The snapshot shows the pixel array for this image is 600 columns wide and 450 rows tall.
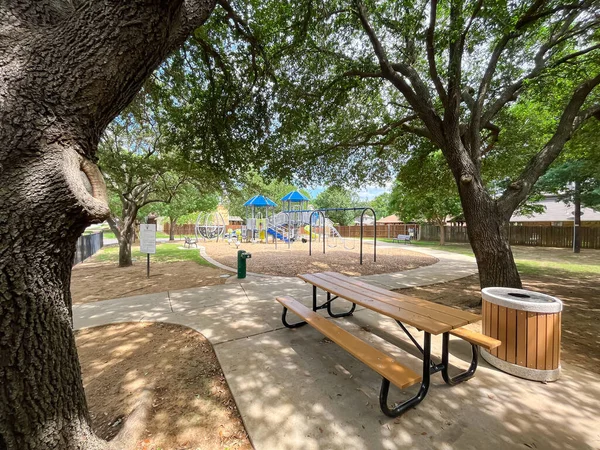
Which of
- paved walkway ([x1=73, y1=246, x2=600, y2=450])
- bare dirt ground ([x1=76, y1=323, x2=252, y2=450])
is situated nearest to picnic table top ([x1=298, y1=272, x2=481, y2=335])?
paved walkway ([x1=73, y1=246, x2=600, y2=450])

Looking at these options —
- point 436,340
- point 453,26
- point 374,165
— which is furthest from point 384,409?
point 374,165

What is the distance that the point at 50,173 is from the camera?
4.37ft

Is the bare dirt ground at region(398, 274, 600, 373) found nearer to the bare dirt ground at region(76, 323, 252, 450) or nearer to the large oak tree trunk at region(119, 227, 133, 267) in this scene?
the bare dirt ground at region(76, 323, 252, 450)

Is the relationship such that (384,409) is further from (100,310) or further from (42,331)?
(100,310)

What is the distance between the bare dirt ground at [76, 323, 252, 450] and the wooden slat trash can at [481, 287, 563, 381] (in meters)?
2.93

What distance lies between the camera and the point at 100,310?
4719mm

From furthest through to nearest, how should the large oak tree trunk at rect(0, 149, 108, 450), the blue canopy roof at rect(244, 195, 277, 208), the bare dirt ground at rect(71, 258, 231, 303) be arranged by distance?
the blue canopy roof at rect(244, 195, 277, 208) → the bare dirt ground at rect(71, 258, 231, 303) → the large oak tree trunk at rect(0, 149, 108, 450)

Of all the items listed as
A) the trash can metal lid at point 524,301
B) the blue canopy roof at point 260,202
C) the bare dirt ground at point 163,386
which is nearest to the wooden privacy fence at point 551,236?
the blue canopy roof at point 260,202

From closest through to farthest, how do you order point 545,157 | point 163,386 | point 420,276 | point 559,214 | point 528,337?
point 163,386 → point 528,337 → point 545,157 → point 420,276 → point 559,214

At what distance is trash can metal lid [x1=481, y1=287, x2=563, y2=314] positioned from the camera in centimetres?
265

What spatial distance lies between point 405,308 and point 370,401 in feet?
3.33

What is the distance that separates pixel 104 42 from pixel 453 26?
5397mm

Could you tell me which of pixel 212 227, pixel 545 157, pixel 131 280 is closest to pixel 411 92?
pixel 545 157

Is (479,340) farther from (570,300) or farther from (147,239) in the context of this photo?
(147,239)
